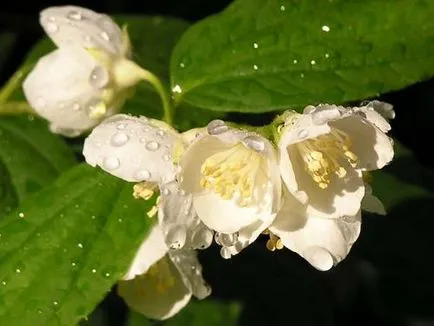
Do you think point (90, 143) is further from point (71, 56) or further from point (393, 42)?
point (393, 42)

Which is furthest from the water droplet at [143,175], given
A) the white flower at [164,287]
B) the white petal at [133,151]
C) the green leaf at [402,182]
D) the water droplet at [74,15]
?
the green leaf at [402,182]

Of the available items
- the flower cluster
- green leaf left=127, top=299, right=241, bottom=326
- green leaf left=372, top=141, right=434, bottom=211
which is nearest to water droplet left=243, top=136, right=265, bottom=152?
the flower cluster

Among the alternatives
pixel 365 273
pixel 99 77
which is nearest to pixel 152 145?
pixel 99 77

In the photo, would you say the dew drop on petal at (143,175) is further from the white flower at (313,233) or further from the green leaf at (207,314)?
the green leaf at (207,314)

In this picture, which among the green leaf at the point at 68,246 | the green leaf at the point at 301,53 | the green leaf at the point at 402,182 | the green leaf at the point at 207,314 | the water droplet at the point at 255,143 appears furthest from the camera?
Answer: the green leaf at the point at 207,314

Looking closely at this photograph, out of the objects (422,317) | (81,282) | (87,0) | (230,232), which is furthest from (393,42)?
(87,0)

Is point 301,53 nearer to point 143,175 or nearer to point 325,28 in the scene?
point 325,28
